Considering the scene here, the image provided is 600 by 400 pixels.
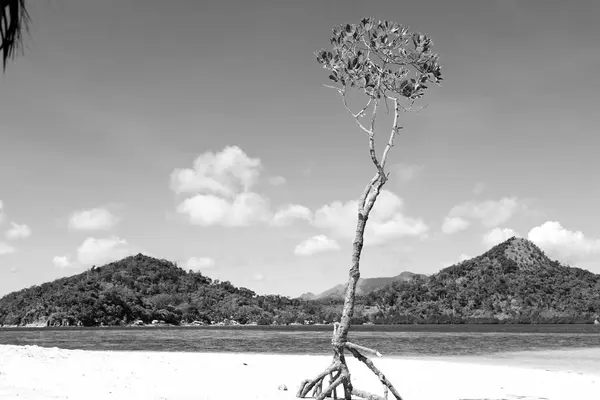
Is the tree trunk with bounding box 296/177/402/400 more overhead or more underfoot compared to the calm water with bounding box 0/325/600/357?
more overhead

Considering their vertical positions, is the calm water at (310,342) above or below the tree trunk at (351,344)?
below

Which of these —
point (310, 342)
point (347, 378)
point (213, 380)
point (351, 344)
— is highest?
point (351, 344)

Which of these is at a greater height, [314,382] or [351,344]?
[351,344]

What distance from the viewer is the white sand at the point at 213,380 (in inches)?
583

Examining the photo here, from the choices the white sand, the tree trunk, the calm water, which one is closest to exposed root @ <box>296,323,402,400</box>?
the tree trunk

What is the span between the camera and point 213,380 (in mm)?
18453

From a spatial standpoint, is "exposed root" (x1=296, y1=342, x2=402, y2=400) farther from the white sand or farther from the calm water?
the calm water

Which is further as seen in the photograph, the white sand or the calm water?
the calm water

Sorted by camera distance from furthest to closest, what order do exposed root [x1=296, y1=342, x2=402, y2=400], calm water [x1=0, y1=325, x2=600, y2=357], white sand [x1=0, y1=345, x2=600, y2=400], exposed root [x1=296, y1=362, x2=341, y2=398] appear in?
1. calm water [x1=0, y1=325, x2=600, y2=357]
2. white sand [x1=0, y1=345, x2=600, y2=400]
3. exposed root [x1=296, y1=362, x2=341, y2=398]
4. exposed root [x1=296, y1=342, x2=402, y2=400]

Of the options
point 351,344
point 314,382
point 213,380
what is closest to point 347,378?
point 351,344

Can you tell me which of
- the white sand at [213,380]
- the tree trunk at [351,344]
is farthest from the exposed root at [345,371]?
the white sand at [213,380]

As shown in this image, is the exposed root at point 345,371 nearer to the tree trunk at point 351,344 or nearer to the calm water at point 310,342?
the tree trunk at point 351,344

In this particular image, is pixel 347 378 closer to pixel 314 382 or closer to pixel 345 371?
pixel 345 371

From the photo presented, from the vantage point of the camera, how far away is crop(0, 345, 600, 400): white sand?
14805 millimetres
